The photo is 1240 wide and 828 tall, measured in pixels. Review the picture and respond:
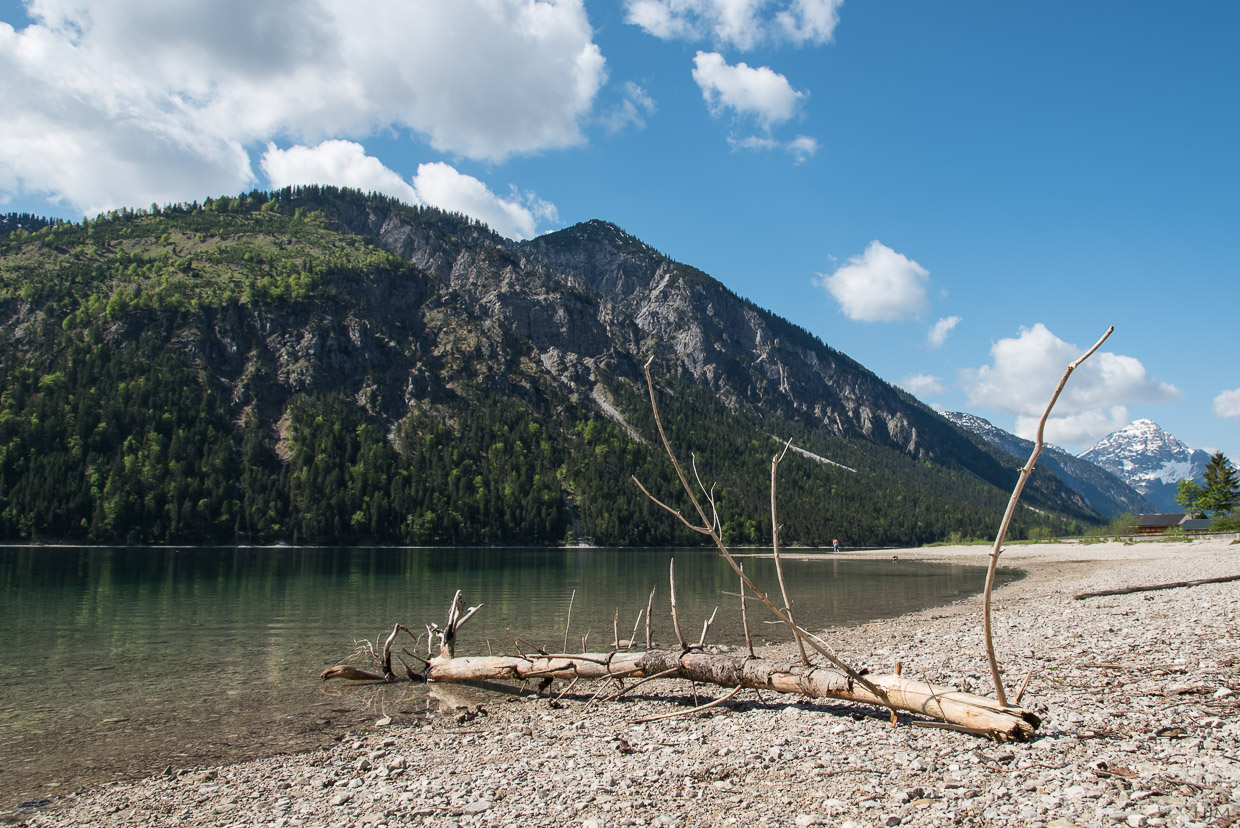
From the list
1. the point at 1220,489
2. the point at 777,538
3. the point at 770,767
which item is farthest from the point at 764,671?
the point at 1220,489

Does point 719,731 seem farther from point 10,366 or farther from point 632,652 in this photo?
point 10,366

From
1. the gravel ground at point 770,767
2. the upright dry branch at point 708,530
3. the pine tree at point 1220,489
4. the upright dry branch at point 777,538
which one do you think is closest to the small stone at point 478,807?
the gravel ground at point 770,767

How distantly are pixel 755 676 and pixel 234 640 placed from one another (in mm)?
17596

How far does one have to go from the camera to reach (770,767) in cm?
716

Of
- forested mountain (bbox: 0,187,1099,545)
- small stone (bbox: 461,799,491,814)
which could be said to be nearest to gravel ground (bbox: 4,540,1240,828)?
small stone (bbox: 461,799,491,814)

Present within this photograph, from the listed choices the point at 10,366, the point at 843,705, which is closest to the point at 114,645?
the point at 843,705

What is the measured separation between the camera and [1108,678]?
31.2ft

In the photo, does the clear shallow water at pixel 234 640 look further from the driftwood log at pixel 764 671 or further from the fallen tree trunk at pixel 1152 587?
the fallen tree trunk at pixel 1152 587

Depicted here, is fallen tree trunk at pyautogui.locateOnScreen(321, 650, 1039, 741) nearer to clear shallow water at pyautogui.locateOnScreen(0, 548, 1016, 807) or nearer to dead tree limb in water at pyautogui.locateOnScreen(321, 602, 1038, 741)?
dead tree limb in water at pyautogui.locateOnScreen(321, 602, 1038, 741)

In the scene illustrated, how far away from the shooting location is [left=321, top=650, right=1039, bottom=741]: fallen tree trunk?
279 inches

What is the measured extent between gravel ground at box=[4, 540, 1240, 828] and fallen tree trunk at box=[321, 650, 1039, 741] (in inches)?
9.5

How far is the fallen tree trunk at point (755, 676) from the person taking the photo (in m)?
7.07

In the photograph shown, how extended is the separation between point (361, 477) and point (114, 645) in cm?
11124

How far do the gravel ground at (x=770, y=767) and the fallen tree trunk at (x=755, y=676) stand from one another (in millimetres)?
241
